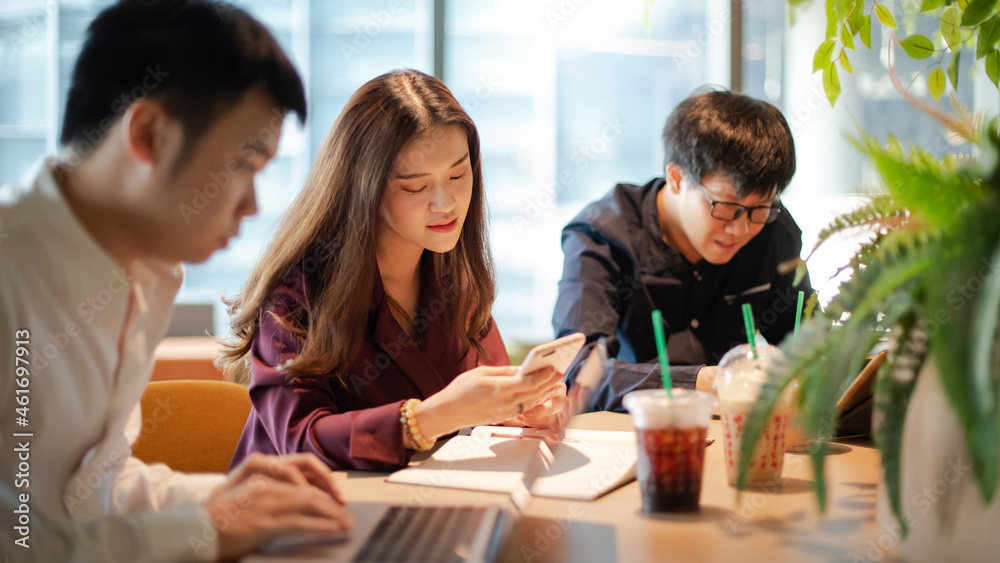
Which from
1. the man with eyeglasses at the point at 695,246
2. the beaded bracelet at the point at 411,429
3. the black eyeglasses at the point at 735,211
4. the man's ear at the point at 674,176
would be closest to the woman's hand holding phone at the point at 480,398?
the beaded bracelet at the point at 411,429

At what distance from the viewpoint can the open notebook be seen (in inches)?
42.3

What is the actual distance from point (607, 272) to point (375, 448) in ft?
3.59

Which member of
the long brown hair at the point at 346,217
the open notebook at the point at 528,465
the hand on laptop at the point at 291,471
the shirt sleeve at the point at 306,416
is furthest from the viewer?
the long brown hair at the point at 346,217

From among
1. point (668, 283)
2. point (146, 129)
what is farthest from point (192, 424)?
point (668, 283)

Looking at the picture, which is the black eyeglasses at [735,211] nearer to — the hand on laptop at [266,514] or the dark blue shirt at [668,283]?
the dark blue shirt at [668,283]

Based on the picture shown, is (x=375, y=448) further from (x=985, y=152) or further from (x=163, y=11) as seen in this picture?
(x=985, y=152)

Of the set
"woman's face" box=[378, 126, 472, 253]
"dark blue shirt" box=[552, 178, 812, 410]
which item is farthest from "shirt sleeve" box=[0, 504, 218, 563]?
"dark blue shirt" box=[552, 178, 812, 410]

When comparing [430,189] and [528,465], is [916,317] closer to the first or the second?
[528,465]

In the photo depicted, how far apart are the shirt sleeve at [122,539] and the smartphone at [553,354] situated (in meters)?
0.51

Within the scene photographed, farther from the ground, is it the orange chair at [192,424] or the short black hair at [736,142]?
the short black hair at [736,142]

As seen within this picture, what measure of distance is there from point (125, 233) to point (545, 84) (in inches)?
150

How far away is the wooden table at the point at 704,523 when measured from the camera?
851mm

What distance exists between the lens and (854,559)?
825mm

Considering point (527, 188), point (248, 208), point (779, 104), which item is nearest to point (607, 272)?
point (248, 208)
